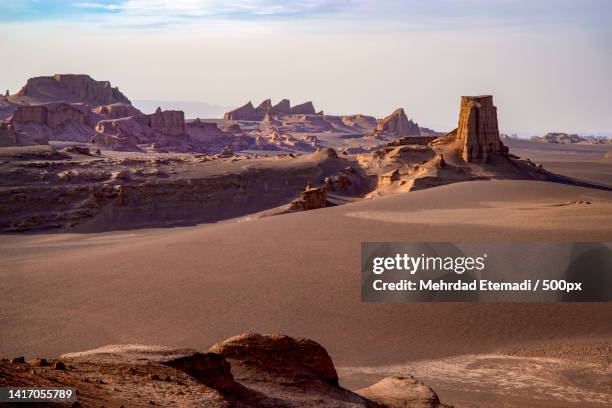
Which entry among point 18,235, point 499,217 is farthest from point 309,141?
point 499,217

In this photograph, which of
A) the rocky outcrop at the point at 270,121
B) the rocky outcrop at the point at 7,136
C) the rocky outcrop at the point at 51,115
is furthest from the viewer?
the rocky outcrop at the point at 270,121

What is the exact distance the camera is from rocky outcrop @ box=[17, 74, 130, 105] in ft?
303

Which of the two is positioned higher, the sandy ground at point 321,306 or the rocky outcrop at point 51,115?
the rocky outcrop at point 51,115

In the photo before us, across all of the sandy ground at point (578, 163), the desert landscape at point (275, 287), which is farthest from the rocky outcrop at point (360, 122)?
the desert landscape at point (275, 287)

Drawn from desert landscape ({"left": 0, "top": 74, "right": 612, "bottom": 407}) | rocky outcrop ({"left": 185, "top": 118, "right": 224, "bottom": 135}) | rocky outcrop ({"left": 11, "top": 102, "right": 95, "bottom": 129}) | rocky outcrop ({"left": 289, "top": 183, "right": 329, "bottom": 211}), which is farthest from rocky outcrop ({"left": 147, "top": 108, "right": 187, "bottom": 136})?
rocky outcrop ({"left": 289, "top": 183, "right": 329, "bottom": 211})

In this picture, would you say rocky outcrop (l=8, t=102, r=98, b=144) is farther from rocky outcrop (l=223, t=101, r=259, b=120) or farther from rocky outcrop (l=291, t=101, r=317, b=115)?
rocky outcrop (l=291, t=101, r=317, b=115)

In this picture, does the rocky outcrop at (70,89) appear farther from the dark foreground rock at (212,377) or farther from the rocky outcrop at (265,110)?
the dark foreground rock at (212,377)

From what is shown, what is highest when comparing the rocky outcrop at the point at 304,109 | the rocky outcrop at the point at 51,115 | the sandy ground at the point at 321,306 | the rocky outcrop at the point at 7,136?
the rocky outcrop at the point at 304,109

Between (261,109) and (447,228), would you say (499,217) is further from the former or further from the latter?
(261,109)

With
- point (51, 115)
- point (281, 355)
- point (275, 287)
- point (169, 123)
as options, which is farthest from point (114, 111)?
point (281, 355)

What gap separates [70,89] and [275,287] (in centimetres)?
8832

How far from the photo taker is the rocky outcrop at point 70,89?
303 ft

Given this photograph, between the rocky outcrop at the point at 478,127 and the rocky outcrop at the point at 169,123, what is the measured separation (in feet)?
149

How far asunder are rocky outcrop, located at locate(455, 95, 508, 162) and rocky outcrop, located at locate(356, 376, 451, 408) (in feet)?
108
